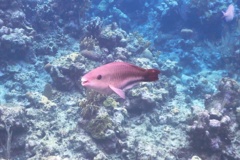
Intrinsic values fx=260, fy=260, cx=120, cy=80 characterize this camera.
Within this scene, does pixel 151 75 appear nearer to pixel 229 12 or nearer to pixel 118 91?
pixel 118 91

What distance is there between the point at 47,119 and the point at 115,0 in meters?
12.5

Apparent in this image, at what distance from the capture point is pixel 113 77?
2.85 meters

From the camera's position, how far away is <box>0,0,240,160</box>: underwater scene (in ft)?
19.0

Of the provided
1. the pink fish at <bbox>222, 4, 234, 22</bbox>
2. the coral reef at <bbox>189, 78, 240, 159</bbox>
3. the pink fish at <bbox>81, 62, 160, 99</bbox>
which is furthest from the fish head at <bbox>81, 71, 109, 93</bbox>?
the pink fish at <bbox>222, 4, 234, 22</bbox>

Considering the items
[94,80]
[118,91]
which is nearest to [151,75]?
[118,91]

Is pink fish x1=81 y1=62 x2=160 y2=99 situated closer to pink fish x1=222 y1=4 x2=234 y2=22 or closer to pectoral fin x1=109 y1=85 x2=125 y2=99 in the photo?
pectoral fin x1=109 y1=85 x2=125 y2=99

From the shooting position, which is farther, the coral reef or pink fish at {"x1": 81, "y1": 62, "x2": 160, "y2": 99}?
the coral reef

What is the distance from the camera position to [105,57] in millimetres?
9055

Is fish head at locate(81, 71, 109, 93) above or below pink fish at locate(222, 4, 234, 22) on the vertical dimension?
below

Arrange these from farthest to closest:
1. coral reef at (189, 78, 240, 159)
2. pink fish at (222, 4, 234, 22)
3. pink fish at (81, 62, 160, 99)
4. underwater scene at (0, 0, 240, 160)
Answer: pink fish at (222, 4, 234, 22)
coral reef at (189, 78, 240, 159)
underwater scene at (0, 0, 240, 160)
pink fish at (81, 62, 160, 99)

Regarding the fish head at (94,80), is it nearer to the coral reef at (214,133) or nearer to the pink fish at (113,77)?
the pink fish at (113,77)

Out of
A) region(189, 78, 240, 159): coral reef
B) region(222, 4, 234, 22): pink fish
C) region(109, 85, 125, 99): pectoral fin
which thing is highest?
region(222, 4, 234, 22): pink fish

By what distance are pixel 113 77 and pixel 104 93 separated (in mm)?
251

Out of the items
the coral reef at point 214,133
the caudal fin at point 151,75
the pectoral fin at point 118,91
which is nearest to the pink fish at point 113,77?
the pectoral fin at point 118,91
